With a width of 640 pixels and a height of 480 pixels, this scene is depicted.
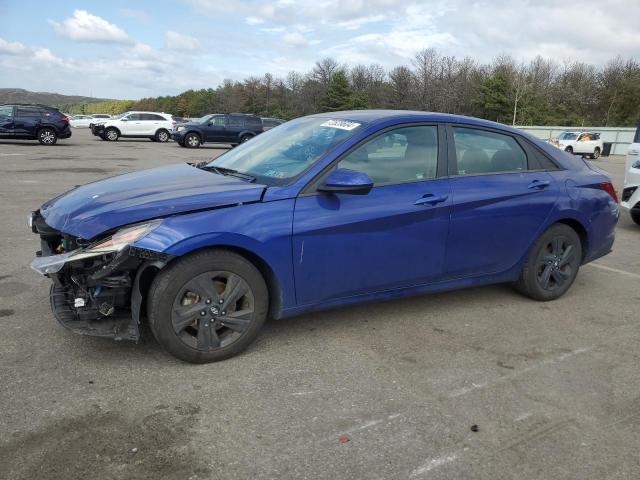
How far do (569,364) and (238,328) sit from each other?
7.14 ft

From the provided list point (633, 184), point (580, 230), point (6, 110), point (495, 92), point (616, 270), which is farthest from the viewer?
point (495, 92)

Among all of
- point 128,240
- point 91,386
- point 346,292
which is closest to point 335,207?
point 346,292

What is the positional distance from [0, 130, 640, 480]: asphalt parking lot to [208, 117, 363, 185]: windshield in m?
1.16

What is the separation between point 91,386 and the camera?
311 cm

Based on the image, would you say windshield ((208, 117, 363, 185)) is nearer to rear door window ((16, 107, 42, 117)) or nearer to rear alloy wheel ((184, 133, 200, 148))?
rear door window ((16, 107, 42, 117))

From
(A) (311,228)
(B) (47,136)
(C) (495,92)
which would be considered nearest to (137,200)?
(A) (311,228)

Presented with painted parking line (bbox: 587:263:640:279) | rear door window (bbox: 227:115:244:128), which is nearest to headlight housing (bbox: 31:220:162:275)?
painted parking line (bbox: 587:263:640:279)

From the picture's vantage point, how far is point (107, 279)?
315 centimetres

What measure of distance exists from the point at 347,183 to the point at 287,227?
1.55ft

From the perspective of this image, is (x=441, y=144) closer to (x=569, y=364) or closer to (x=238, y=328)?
(x=569, y=364)

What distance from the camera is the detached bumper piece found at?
322cm

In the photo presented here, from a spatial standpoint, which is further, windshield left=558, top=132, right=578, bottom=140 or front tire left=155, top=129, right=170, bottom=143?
windshield left=558, top=132, right=578, bottom=140

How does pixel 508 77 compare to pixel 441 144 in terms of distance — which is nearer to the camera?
pixel 441 144

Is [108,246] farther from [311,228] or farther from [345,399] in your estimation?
[345,399]
